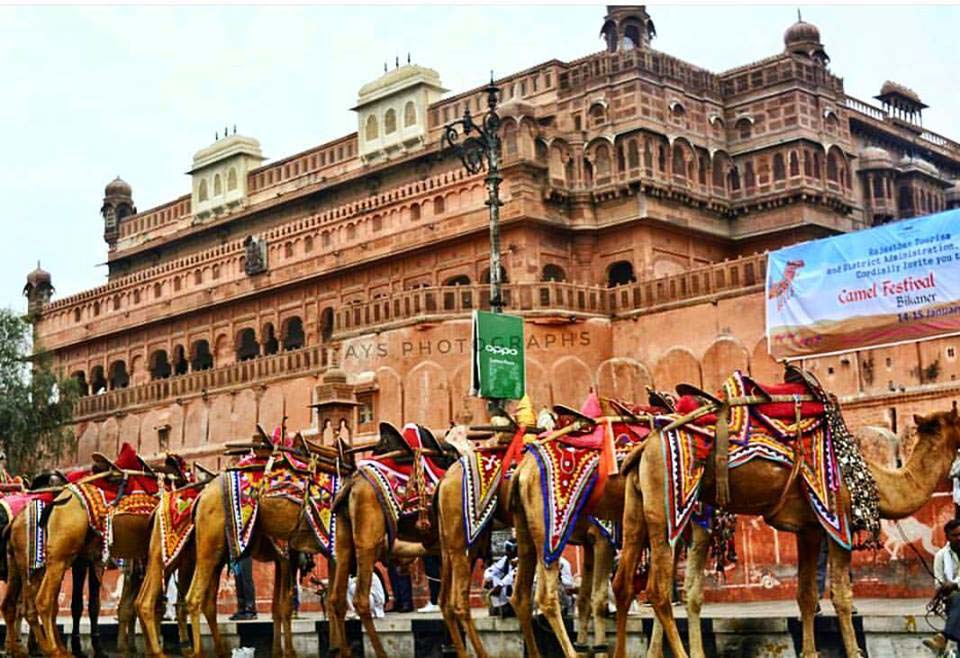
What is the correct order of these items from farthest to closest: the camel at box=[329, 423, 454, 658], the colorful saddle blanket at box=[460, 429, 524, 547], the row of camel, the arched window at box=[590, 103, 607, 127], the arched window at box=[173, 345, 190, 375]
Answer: the arched window at box=[173, 345, 190, 375], the arched window at box=[590, 103, 607, 127], the camel at box=[329, 423, 454, 658], the colorful saddle blanket at box=[460, 429, 524, 547], the row of camel

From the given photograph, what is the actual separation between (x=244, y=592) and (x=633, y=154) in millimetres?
22697

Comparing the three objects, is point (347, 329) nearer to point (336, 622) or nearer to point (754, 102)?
point (754, 102)

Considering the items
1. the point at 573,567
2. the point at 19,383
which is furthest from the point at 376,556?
the point at 19,383

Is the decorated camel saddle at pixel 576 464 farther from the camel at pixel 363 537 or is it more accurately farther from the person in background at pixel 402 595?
the person in background at pixel 402 595

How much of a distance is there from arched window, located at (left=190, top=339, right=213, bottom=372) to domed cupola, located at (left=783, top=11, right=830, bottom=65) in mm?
22799

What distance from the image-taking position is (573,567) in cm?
1762

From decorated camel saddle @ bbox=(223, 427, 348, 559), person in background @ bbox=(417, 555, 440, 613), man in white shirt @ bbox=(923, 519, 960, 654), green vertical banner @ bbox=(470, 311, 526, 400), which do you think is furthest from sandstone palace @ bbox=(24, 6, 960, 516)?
decorated camel saddle @ bbox=(223, 427, 348, 559)

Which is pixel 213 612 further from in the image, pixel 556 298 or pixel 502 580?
pixel 556 298

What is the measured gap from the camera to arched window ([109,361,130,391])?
53.5 meters

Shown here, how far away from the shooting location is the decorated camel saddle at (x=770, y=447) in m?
9.32

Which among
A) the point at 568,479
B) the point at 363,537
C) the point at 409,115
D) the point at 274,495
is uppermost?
the point at 409,115

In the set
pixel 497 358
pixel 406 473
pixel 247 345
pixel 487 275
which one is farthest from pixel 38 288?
pixel 406 473

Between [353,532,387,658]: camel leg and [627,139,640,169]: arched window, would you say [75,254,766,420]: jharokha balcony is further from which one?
[353,532,387,658]: camel leg

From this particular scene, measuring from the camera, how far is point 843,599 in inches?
356
